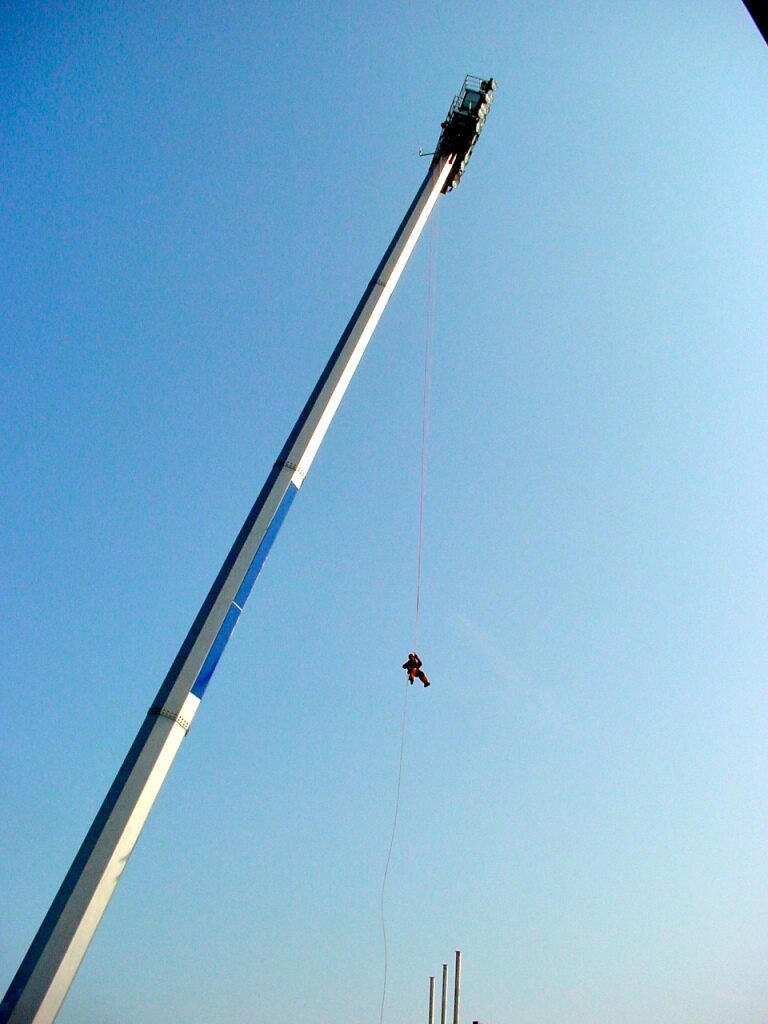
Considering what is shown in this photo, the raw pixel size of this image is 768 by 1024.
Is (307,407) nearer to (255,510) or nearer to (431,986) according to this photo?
(255,510)

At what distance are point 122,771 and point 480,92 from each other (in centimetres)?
2628

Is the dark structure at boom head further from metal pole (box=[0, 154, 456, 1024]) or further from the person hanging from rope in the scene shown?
the person hanging from rope

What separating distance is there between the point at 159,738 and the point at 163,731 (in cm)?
12

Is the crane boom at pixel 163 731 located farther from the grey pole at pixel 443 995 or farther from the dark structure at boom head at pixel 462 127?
the grey pole at pixel 443 995

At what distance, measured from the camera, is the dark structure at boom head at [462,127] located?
24.0 metres

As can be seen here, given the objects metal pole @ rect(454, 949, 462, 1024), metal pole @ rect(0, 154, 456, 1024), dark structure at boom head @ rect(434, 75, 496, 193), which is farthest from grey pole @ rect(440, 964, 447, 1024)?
dark structure at boom head @ rect(434, 75, 496, 193)

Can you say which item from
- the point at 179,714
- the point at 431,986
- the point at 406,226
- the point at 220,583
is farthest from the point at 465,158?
the point at 431,986

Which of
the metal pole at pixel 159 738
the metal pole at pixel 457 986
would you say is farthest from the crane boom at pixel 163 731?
the metal pole at pixel 457 986

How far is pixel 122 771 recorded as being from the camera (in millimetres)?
9125

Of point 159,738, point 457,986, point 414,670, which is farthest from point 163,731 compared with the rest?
point 457,986

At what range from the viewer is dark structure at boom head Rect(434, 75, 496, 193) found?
24031 millimetres

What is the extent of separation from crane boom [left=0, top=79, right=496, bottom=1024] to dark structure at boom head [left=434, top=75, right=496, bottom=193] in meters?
11.4

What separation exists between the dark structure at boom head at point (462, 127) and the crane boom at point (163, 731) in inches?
448

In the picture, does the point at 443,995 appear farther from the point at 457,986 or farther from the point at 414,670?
the point at 414,670
